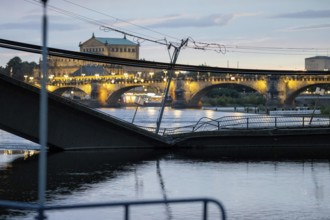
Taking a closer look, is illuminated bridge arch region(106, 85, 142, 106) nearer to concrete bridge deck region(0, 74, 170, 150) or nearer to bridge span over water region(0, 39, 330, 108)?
Answer: bridge span over water region(0, 39, 330, 108)

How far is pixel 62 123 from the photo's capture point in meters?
35.3

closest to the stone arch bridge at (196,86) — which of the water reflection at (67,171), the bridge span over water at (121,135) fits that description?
the bridge span over water at (121,135)

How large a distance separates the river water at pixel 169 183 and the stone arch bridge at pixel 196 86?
344 ft

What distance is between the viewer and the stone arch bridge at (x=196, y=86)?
480 ft

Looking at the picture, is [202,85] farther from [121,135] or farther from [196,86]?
[121,135]

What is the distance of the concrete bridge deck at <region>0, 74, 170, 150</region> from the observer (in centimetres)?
3419

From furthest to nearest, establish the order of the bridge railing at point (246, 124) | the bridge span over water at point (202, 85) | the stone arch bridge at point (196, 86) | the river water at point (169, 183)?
the stone arch bridge at point (196, 86)
the bridge span over water at point (202, 85)
the bridge railing at point (246, 124)
the river water at point (169, 183)

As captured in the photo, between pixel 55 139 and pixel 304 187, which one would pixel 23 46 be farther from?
pixel 304 187

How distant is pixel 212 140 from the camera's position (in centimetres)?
3959

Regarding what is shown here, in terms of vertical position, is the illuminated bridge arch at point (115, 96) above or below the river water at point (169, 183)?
above

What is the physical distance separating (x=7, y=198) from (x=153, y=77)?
157454mm

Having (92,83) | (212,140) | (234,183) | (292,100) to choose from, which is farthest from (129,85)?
(234,183)

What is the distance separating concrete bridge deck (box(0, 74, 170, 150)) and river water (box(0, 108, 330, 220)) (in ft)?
3.16

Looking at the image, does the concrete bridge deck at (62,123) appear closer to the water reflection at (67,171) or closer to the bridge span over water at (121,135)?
the bridge span over water at (121,135)
